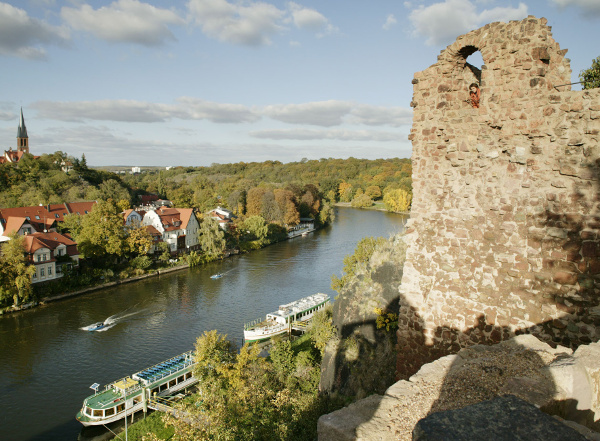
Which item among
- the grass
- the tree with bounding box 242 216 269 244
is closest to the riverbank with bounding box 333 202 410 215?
the tree with bounding box 242 216 269 244

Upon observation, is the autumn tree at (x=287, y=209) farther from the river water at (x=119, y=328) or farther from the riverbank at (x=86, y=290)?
the riverbank at (x=86, y=290)

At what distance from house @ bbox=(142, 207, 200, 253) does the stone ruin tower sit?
41475 mm

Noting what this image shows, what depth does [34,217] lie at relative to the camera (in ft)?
147

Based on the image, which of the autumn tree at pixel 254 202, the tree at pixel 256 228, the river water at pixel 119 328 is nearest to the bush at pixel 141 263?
the river water at pixel 119 328

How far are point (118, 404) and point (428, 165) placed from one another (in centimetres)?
1709

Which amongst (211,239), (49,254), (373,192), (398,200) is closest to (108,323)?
(49,254)

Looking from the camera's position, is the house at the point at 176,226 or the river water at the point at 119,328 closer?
the river water at the point at 119,328

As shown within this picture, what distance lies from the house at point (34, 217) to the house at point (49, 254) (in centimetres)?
395

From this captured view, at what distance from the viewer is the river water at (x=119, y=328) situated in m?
17.8

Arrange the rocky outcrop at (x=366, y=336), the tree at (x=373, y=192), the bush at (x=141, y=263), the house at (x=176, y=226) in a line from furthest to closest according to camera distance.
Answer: the tree at (x=373, y=192), the house at (x=176, y=226), the bush at (x=141, y=263), the rocky outcrop at (x=366, y=336)

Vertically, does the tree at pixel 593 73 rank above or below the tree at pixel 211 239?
above

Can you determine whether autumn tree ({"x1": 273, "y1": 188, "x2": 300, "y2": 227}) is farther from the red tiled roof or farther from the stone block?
the stone block

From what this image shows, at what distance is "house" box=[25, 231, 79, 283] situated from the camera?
31406 mm

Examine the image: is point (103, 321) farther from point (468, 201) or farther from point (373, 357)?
point (468, 201)
